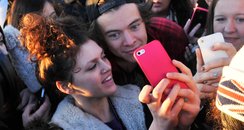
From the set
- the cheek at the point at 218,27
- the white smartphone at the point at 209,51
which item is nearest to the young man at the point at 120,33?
the cheek at the point at 218,27

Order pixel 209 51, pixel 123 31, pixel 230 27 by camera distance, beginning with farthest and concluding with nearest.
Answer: pixel 123 31
pixel 230 27
pixel 209 51

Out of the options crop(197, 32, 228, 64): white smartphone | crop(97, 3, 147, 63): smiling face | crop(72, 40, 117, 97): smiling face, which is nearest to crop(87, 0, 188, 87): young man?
crop(97, 3, 147, 63): smiling face

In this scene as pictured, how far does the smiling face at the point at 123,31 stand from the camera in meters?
1.90

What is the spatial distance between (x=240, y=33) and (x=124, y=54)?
24.4 inches

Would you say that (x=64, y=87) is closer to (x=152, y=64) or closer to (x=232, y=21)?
(x=152, y=64)

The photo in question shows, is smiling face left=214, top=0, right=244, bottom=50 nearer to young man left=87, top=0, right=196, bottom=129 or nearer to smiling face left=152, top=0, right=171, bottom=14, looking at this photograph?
young man left=87, top=0, right=196, bottom=129

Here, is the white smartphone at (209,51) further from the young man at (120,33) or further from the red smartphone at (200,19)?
the red smartphone at (200,19)

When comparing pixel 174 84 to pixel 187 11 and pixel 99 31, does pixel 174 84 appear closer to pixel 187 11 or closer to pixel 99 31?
pixel 99 31

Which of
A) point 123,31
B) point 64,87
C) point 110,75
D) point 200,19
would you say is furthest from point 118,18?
point 200,19

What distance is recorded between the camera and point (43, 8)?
229 cm

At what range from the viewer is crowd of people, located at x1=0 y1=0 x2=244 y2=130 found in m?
1.13

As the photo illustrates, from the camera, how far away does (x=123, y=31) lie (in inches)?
75.1

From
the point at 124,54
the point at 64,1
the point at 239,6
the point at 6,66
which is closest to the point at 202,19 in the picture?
the point at 239,6

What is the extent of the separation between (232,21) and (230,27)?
48 mm
